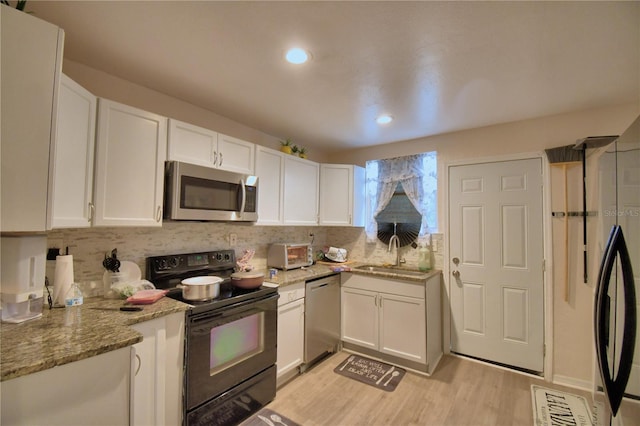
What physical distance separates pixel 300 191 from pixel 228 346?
169cm

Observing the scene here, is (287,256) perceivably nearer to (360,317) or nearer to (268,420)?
(360,317)

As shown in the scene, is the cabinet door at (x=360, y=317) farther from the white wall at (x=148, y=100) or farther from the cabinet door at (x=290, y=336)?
the white wall at (x=148, y=100)

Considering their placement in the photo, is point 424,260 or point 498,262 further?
point 424,260

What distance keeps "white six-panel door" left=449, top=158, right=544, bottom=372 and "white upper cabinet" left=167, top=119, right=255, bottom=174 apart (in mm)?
2194

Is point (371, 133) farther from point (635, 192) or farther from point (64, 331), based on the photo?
point (64, 331)

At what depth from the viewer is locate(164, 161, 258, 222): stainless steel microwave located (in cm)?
189

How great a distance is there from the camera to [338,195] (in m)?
3.36

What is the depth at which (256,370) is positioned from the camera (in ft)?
6.61

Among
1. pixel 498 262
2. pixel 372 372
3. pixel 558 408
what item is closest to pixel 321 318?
pixel 372 372

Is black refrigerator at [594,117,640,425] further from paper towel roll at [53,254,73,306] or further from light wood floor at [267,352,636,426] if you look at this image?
paper towel roll at [53,254,73,306]

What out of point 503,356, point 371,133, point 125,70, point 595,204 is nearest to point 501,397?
point 503,356

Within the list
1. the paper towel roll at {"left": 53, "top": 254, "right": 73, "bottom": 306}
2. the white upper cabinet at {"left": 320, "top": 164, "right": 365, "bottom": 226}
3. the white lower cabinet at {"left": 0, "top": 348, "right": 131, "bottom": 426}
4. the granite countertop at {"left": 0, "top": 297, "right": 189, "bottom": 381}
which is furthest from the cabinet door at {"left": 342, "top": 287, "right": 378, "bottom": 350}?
the paper towel roll at {"left": 53, "top": 254, "right": 73, "bottom": 306}

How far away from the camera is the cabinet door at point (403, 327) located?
2572 millimetres

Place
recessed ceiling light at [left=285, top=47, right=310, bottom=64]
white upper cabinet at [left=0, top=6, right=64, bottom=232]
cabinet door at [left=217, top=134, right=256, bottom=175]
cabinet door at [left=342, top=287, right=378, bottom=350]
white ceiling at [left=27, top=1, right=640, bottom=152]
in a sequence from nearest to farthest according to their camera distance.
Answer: white upper cabinet at [left=0, top=6, right=64, bottom=232] → white ceiling at [left=27, top=1, right=640, bottom=152] → recessed ceiling light at [left=285, top=47, right=310, bottom=64] → cabinet door at [left=217, top=134, right=256, bottom=175] → cabinet door at [left=342, top=287, right=378, bottom=350]
